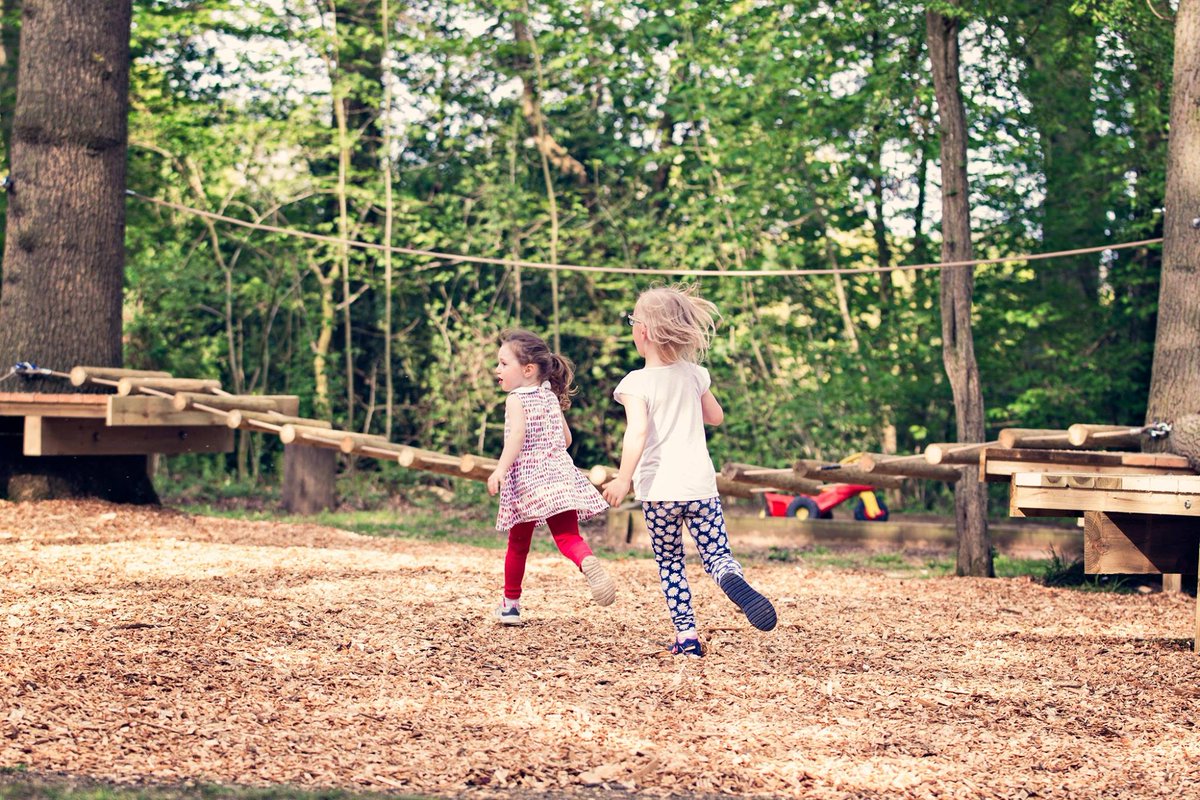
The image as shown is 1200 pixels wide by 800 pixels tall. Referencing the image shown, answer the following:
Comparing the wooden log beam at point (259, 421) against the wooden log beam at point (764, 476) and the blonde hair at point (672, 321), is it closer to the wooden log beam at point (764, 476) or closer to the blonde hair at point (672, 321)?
the wooden log beam at point (764, 476)

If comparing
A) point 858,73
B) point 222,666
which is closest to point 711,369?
point 858,73

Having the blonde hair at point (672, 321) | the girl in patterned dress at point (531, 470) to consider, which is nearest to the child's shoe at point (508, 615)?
the girl in patterned dress at point (531, 470)

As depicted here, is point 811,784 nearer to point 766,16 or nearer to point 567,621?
point 567,621

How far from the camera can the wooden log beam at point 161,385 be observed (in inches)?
313

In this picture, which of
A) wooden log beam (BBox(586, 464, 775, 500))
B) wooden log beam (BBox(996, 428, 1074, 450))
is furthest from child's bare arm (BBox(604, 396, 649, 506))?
wooden log beam (BBox(996, 428, 1074, 450))

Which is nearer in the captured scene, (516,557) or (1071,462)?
(516,557)

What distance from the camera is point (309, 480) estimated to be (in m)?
11.7

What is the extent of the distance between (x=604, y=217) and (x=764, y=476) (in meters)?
5.86

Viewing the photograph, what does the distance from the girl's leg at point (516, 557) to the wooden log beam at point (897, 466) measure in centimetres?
262

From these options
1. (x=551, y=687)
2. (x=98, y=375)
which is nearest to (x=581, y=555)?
(x=551, y=687)

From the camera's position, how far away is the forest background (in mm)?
11984

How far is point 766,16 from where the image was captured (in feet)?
40.1

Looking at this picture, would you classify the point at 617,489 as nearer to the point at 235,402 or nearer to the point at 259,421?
the point at 259,421

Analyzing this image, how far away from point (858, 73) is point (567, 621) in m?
8.59
